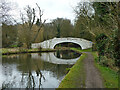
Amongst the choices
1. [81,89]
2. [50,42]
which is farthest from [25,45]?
[81,89]

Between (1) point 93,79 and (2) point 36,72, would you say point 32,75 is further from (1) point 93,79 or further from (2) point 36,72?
(1) point 93,79

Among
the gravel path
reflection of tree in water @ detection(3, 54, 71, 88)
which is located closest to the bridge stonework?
reflection of tree in water @ detection(3, 54, 71, 88)

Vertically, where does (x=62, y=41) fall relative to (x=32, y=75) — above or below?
above

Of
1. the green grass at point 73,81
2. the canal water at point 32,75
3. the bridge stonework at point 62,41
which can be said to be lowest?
the canal water at point 32,75

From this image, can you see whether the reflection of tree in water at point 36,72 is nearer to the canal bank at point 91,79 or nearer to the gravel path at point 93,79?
the canal bank at point 91,79

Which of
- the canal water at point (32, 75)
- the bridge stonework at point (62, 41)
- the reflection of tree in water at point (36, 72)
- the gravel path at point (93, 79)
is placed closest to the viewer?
the gravel path at point (93, 79)

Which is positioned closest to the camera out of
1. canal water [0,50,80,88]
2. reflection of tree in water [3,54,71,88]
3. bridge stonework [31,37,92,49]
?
canal water [0,50,80,88]

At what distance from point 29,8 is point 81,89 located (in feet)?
82.6

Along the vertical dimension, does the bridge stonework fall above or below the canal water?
above

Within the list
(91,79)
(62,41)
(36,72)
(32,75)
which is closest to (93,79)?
(91,79)

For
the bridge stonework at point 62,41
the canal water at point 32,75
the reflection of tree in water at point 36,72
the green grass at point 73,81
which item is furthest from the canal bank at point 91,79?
the bridge stonework at point 62,41

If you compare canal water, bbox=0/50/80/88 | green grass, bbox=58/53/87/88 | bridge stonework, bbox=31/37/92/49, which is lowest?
canal water, bbox=0/50/80/88

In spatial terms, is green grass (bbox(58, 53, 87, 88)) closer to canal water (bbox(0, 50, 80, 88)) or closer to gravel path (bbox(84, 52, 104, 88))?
gravel path (bbox(84, 52, 104, 88))

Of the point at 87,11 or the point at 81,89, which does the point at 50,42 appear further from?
the point at 81,89
